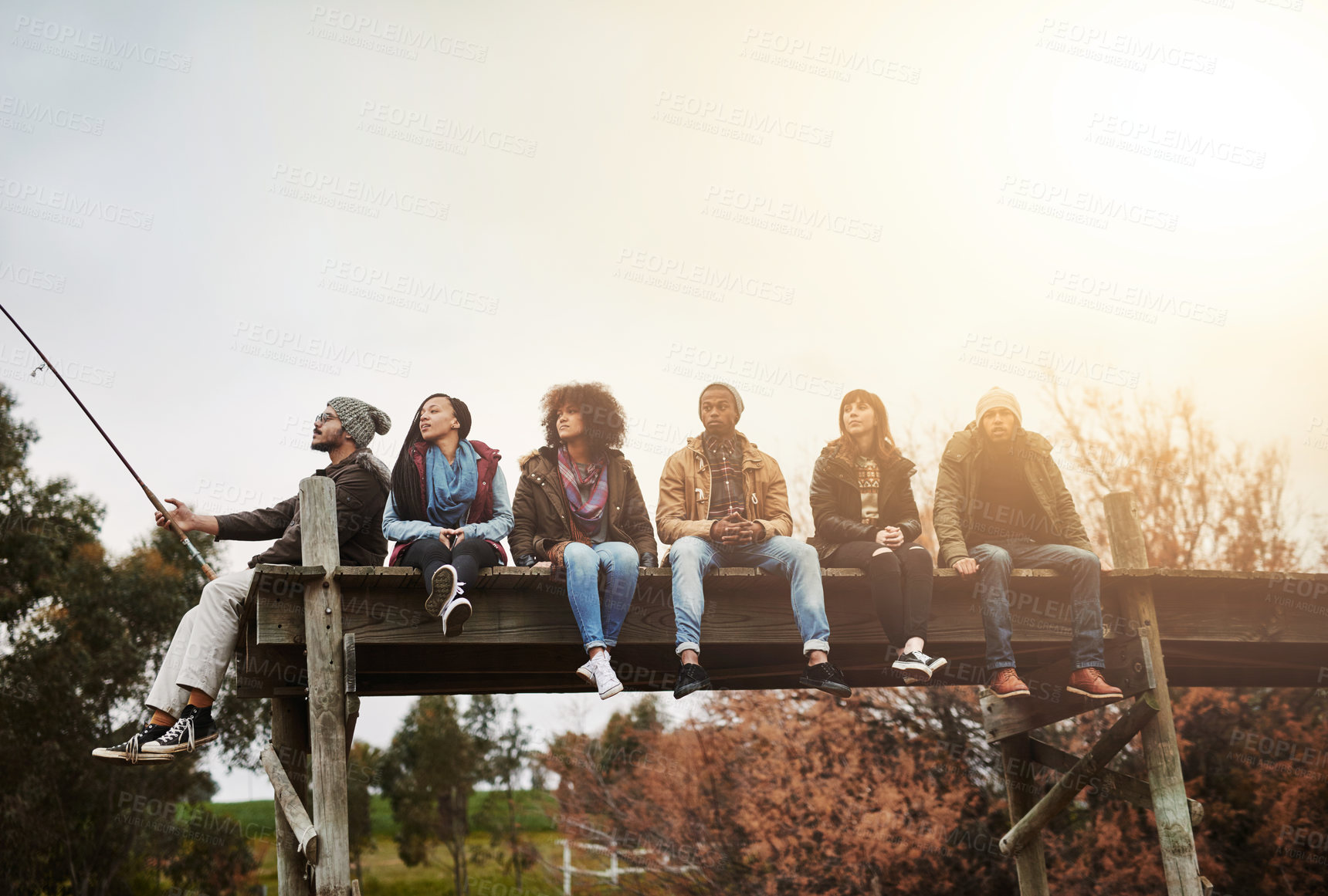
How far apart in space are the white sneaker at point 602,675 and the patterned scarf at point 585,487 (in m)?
0.77

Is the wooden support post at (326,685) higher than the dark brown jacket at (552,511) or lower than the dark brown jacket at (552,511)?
lower

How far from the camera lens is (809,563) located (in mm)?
4977

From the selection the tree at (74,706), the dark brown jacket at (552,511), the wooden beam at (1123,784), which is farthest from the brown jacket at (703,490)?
the tree at (74,706)

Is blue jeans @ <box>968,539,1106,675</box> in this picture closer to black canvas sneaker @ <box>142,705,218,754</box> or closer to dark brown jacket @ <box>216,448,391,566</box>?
dark brown jacket @ <box>216,448,391,566</box>

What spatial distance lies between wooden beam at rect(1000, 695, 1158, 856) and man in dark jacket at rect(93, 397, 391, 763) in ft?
13.5

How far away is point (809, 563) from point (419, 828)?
18.8 meters

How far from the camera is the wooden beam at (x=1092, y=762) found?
5.57 meters

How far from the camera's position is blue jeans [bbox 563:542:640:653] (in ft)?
15.4

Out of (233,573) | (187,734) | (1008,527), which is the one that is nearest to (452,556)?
(233,573)

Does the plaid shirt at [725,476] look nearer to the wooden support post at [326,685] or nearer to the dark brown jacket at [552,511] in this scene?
the dark brown jacket at [552,511]

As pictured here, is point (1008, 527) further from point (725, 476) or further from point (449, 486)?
point (449, 486)

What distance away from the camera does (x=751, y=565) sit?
16.9 feet

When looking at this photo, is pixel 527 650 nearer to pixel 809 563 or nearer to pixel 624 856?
pixel 809 563

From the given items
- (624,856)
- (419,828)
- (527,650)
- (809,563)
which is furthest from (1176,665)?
(419,828)
